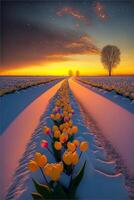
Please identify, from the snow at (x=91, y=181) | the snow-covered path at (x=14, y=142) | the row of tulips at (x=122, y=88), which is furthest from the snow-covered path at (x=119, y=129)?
the row of tulips at (x=122, y=88)

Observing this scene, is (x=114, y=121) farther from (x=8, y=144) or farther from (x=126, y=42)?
(x=8, y=144)

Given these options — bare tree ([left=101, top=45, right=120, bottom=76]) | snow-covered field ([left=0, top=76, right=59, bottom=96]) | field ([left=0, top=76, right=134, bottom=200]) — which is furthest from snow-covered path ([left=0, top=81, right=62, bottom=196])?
snow-covered field ([left=0, top=76, right=59, bottom=96])

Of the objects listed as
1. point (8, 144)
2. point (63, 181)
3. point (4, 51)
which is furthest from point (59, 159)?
point (4, 51)

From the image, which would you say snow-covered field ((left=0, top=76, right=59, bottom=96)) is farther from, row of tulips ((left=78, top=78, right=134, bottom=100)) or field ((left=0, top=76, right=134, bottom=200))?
row of tulips ((left=78, top=78, right=134, bottom=100))

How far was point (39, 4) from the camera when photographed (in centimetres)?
417

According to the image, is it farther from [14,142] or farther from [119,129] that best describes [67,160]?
[119,129]

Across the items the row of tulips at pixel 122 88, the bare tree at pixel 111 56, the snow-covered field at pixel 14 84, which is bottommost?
the snow-covered field at pixel 14 84

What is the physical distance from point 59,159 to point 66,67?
96.3 inches

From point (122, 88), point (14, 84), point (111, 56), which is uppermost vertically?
point (111, 56)

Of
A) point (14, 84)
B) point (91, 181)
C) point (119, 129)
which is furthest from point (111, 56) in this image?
point (14, 84)

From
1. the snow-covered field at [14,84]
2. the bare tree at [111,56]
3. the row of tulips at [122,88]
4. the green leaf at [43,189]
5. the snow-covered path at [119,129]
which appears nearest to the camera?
the green leaf at [43,189]

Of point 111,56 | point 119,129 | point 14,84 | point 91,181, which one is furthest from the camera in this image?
point 14,84

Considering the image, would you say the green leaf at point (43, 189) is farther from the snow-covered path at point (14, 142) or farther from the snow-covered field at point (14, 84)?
the snow-covered field at point (14, 84)

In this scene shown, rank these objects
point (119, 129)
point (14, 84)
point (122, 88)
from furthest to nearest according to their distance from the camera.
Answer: point (14, 84) → point (122, 88) → point (119, 129)
